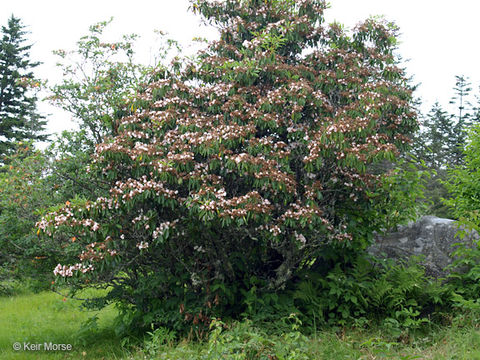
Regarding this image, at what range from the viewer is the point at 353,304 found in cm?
724

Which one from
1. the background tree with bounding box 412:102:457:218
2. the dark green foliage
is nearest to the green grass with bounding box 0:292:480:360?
the dark green foliage

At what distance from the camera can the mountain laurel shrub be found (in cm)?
586

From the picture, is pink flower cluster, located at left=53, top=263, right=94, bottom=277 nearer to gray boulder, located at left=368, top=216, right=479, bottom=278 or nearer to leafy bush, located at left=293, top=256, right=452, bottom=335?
leafy bush, located at left=293, top=256, right=452, bottom=335

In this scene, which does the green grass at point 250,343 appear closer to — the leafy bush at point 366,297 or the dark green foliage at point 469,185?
the leafy bush at point 366,297

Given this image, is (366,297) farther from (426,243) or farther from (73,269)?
(73,269)

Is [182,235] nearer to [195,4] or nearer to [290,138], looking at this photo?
[290,138]

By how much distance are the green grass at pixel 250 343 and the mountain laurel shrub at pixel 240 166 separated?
0.88m

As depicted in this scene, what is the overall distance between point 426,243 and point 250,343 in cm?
523

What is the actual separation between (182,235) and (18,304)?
9062 mm

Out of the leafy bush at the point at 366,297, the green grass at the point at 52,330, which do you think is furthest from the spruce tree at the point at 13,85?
the leafy bush at the point at 366,297

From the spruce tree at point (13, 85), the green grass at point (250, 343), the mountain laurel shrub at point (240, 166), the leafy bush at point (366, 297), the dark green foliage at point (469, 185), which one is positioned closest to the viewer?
the green grass at point (250, 343)

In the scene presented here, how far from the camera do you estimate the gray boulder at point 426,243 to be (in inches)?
317

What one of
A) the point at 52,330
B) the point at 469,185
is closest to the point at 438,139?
the point at 469,185

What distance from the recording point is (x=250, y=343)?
15.8 ft
